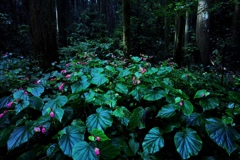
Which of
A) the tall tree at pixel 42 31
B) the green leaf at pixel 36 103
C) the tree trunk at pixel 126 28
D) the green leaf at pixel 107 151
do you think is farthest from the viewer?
the tree trunk at pixel 126 28

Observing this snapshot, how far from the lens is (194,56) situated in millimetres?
6414

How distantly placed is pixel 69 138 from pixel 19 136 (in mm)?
357

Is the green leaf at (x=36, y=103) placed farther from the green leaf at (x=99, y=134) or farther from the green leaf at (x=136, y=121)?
the green leaf at (x=136, y=121)

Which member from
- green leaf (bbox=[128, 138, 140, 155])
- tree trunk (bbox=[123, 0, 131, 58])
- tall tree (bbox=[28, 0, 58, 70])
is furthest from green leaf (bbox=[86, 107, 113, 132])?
tree trunk (bbox=[123, 0, 131, 58])

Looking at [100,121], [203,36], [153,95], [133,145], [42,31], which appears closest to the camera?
[100,121]

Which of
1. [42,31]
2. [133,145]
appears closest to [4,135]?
[133,145]

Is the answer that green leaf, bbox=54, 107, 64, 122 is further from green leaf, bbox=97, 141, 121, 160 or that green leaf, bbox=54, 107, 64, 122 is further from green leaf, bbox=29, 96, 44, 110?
green leaf, bbox=97, 141, 121, 160

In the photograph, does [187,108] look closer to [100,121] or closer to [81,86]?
[100,121]

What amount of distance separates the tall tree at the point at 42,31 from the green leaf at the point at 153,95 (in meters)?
2.44

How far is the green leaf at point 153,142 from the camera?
114 cm

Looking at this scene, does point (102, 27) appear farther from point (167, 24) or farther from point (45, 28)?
point (45, 28)

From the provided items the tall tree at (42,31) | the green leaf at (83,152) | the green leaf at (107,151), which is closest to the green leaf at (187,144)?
the green leaf at (107,151)

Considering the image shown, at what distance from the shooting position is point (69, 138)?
104cm

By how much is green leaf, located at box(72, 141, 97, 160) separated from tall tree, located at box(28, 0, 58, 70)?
2562mm
